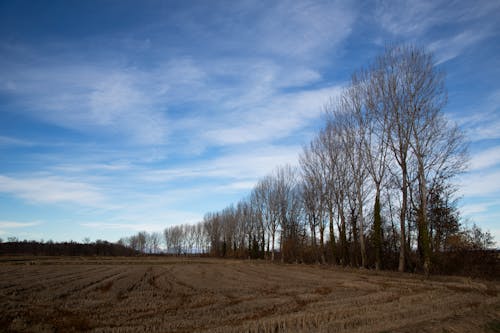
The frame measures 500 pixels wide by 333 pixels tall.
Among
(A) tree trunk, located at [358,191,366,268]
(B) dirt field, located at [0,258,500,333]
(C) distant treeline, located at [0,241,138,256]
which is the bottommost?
(C) distant treeline, located at [0,241,138,256]

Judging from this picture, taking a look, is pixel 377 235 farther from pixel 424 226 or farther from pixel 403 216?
pixel 424 226

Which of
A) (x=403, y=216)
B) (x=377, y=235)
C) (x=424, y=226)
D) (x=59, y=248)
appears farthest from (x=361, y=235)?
(x=59, y=248)

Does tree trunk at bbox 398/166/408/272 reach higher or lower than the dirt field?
higher

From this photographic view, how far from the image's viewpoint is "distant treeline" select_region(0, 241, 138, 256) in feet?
239

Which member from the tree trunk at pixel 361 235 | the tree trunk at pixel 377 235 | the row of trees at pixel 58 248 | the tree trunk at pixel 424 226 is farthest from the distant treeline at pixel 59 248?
the tree trunk at pixel 424 226

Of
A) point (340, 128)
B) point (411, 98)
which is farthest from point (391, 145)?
point (340, 128)

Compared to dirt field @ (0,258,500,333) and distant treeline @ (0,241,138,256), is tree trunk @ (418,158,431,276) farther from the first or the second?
distant treeline @ (0,241,138,256)

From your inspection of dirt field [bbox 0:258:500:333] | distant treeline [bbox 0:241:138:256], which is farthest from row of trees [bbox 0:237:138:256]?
dirt field [bbox 0:258:500:333]

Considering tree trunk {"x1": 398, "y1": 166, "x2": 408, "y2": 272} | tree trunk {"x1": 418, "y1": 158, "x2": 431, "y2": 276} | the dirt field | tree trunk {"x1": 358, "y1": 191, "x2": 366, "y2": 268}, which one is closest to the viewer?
the dirt field

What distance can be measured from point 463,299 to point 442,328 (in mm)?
5305

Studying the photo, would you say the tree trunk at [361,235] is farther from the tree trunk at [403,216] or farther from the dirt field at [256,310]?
the dirt field at [256,310]

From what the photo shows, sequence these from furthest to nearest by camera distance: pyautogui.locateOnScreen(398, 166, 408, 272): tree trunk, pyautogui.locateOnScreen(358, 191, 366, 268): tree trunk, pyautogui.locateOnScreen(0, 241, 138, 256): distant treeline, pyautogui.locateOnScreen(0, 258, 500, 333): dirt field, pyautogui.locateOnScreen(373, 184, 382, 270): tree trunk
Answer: pyautogui.locateOnScreen(0, 241, 138, 256): distant treeline → pyautogui.locateOnScreen(358, 191, 366, 268): tree trunk → pyautogui.locateOnScreen(373, 184, 382, 270): tree trunk → pyautogui.locateOnScreen(398, 166, 408, 272): tree trunk → pyautogui.locateOnScreen(0, 258, 500, 333): dirt field

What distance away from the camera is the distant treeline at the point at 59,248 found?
7275cm

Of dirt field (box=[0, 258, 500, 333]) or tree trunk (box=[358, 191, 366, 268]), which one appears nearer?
dirt field (box=[0, 258, 500, 333])
